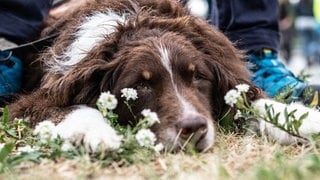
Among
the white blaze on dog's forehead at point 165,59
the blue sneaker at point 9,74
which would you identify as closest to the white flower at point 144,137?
the white blaze on dog's forehead at point 165,59

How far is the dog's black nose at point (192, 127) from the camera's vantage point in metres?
3.38

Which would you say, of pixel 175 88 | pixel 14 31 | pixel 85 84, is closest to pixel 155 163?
pixel 175 88

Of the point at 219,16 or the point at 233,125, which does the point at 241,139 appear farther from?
the point at 219,16

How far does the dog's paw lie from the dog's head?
0.22 m

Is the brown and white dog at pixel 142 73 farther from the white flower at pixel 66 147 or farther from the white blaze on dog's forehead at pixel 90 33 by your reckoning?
the white flower at pixel 66 147

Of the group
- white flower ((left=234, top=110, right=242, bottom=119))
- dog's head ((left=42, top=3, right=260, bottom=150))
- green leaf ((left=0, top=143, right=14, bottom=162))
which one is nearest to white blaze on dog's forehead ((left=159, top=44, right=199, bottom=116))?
dog's head ((left=42, top=3, right=260, bottom=150))

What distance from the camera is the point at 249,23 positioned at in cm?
570

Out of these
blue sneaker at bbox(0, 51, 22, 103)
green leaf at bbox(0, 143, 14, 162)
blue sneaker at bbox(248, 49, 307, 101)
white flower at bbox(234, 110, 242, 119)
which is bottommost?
blue sneaker at bbox(248, 49, 307, 101)

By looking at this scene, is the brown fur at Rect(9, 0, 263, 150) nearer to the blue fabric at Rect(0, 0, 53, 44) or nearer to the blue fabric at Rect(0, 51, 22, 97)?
the blue fabric at Rect(0, 51, 22, 97)

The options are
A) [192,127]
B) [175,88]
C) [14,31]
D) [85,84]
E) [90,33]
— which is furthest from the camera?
[14,31]

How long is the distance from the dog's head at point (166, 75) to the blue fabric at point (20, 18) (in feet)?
3.69

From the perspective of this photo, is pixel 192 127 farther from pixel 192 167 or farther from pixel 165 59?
pixel 165 59

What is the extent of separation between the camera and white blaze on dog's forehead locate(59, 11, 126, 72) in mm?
4289

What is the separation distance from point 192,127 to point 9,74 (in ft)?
7.14
